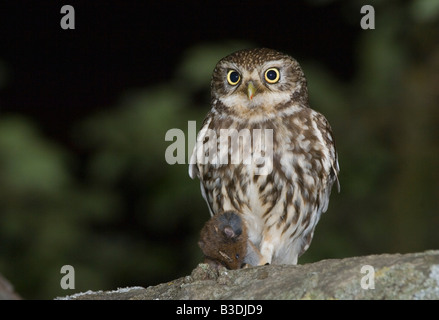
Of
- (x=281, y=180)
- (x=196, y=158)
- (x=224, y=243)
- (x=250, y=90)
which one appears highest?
(x=250, y=90)

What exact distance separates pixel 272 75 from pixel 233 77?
248 mm

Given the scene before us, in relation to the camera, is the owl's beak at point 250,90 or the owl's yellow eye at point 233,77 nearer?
the owl's beak at point 250,90

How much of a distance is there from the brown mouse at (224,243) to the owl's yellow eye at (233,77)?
3.34 ft

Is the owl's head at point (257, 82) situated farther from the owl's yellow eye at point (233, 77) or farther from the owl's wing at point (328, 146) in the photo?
the owl's wing at point (328, 146)

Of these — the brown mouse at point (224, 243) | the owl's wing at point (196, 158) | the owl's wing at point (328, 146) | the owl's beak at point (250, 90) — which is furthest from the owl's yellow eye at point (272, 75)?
the brown mouse at point (224, 243)

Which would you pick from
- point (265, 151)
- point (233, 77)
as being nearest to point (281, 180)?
point (265, 151)

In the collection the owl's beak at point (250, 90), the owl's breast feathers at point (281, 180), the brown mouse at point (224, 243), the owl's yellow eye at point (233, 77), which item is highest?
the owl's yellow eye at point (233, 77)

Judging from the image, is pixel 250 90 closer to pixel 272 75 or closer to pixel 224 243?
pixel 272 75

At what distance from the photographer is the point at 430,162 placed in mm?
6645

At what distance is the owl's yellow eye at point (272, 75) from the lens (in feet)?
15.6

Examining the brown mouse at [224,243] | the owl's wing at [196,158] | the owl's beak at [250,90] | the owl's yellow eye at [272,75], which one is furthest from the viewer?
the owl's wing at [196,158]

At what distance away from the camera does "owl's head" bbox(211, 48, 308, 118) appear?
472 cm

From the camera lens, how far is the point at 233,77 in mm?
4820
